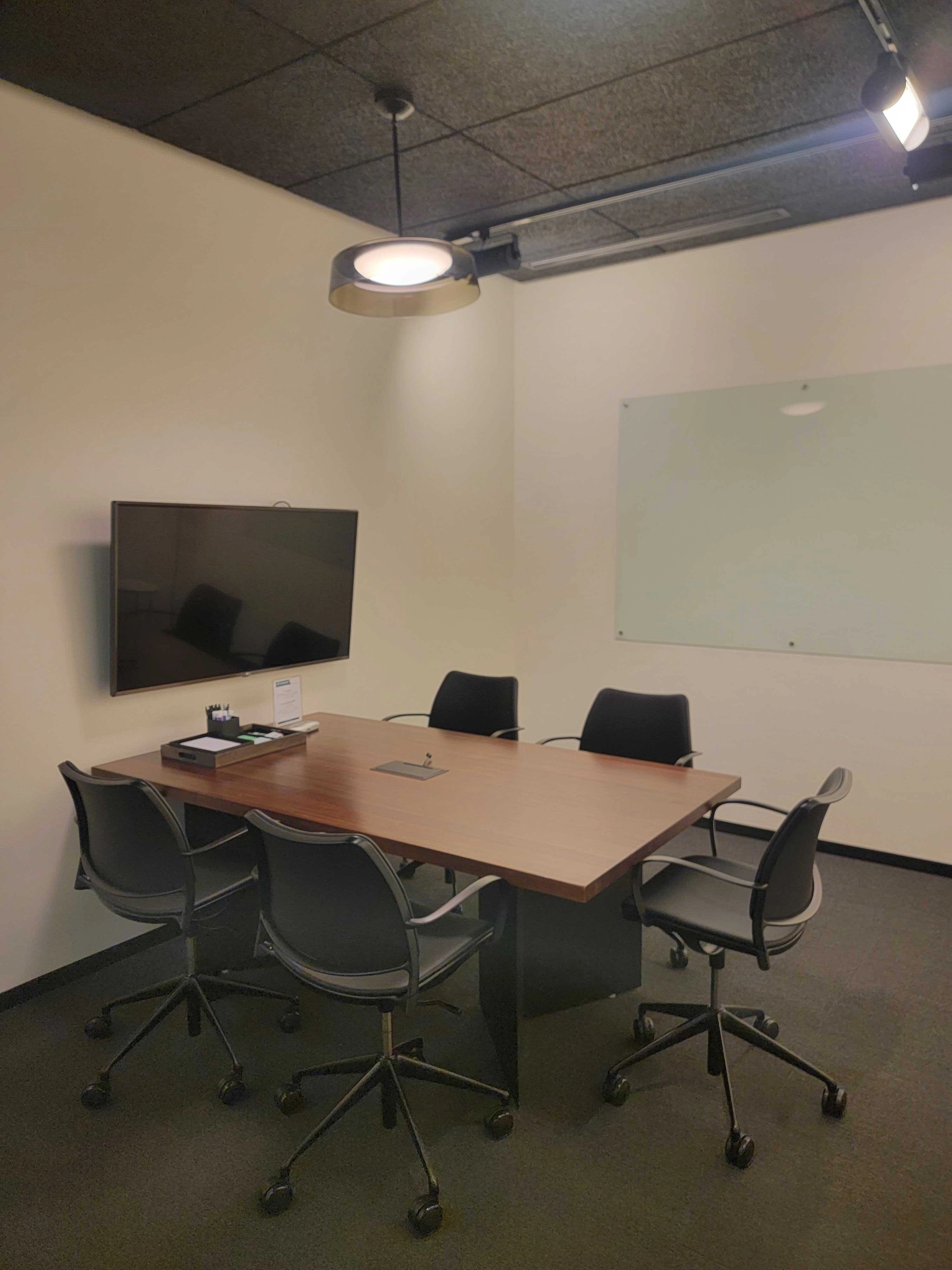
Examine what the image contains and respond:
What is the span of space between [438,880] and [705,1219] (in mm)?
2328

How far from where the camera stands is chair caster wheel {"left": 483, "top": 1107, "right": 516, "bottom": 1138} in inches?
96.3

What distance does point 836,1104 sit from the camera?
99.7 inches

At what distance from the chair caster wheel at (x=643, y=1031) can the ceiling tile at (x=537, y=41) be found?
3.21m

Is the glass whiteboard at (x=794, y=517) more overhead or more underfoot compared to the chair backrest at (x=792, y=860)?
more overhead

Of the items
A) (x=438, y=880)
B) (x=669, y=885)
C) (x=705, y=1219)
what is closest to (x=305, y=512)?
(x=438, y=880)

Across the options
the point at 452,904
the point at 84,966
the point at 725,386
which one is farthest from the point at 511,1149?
the point at 725,386

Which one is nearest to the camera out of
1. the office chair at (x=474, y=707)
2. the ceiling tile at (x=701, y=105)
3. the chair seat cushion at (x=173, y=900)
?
the chair seat cushion at (x=173, y=900)

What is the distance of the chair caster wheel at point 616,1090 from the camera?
2.58 metres

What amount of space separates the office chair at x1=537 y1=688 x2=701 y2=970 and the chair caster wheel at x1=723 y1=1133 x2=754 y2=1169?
1.17 meters

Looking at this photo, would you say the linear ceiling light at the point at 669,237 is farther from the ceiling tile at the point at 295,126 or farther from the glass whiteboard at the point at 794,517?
the ceiling tile at the point at 295,126

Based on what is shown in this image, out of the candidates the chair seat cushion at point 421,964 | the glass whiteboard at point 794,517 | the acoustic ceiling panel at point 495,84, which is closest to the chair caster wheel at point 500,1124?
the chair seat cushion at point 421,964

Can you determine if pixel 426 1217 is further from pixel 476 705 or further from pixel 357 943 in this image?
pixel 476 705

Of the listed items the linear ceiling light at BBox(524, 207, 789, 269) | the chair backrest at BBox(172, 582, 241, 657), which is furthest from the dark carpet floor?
the linear ceiling light at BBox(524, 207, 789, 269)

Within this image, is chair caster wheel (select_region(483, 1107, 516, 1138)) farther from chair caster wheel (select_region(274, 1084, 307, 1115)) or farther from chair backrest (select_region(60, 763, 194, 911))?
chair backrest (select_region(60, 763, 194, 911))
